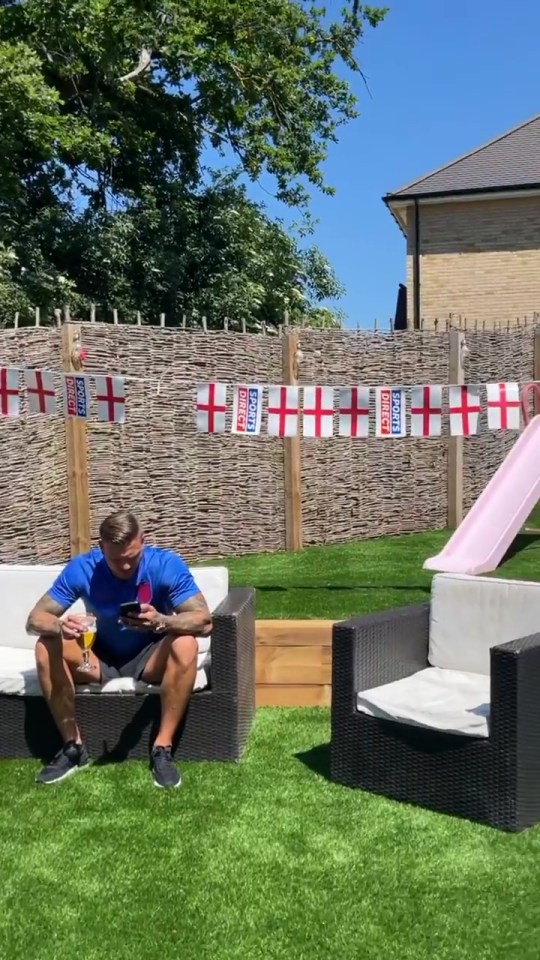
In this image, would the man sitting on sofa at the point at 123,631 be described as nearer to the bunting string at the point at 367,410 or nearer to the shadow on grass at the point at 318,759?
the shadow on grass at the point at 318,759

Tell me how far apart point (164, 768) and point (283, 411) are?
11.9 ft

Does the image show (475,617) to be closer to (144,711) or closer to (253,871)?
(144,711)

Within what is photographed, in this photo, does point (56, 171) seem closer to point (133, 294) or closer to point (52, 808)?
point (133, 294)

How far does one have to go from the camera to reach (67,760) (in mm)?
3990

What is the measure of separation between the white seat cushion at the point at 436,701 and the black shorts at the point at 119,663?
944mm

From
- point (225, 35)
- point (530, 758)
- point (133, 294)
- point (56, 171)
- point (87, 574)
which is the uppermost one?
point (225, 35)

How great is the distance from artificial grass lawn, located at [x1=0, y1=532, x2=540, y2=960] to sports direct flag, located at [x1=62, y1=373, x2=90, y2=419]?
325cm

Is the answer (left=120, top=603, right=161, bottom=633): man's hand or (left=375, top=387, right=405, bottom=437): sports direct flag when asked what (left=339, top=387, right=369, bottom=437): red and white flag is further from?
(left=120, top=603, right=161, bottom=633): man's hand

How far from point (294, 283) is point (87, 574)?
1380 cm

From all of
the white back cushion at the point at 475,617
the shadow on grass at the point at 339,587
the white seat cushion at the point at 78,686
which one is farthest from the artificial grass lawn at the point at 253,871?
the shadow on grass at the point at 339,587

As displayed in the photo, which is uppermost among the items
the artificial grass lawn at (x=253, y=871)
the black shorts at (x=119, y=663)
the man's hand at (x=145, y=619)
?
the man's hand at (x=145, y=619)

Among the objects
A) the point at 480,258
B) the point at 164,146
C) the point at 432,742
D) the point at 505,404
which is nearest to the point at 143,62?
the point at 164,146

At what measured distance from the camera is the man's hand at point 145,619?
388 centimetres

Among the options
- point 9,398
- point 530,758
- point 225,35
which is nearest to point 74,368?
point 9,398
